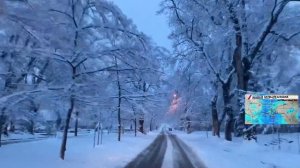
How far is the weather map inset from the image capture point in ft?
85.4

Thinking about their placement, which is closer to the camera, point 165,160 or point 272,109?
point 165,160

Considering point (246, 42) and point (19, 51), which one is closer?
point (19, 51)

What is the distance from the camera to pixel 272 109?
26562 mm

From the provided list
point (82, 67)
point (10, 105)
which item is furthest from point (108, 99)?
point (10, 105)

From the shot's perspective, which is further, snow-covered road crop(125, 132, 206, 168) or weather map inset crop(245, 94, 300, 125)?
weather map inset crop(245, 94, 300, 125)

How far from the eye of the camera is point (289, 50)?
1459 inches

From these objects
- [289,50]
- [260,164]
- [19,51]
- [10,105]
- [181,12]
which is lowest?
[260,164]

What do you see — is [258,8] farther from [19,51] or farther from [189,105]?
[189,105]

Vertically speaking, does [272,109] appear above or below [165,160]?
above

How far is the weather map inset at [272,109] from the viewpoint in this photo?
26.0 meters

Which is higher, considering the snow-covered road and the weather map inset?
the weather map inset

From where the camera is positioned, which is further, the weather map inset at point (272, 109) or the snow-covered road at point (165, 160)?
the weather map inset at point (272, 109)

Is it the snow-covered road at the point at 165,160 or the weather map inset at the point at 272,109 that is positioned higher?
the weather map inset at the point at 272,109

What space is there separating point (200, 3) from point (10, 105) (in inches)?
881
